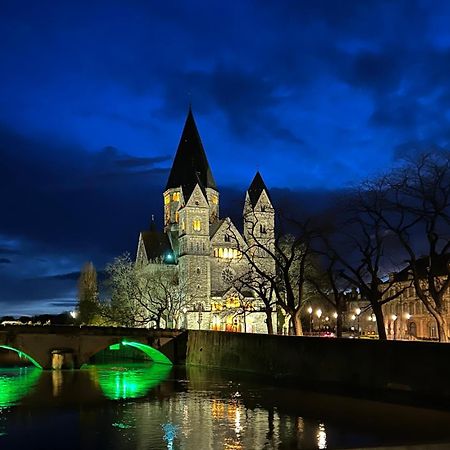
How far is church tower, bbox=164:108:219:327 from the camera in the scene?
101125 mm

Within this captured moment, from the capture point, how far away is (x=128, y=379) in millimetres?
50469

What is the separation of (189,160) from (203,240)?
14434 millimetres

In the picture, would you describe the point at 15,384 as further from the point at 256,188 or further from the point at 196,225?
the point at 256,188

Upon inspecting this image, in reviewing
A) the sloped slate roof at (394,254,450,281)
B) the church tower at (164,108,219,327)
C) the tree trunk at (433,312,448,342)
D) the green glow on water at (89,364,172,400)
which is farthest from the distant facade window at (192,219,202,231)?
the tree trunk at (433,312,448,342)

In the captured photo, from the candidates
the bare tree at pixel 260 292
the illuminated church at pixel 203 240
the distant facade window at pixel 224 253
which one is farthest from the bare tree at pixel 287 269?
the distant facade window at pixel 224 253

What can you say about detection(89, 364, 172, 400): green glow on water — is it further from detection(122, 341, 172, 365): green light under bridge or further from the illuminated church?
the illuminated church

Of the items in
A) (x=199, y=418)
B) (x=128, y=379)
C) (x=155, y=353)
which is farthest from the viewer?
(x=155, y=353)

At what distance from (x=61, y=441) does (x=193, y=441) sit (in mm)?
5078

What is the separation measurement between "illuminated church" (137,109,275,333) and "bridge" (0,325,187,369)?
32.1 metres

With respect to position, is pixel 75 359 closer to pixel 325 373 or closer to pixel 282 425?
pixel 325 373

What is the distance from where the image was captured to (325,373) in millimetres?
40281

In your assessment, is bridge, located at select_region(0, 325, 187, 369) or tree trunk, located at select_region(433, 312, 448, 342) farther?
→ bridge, located at select_region(0, 325, 187, 369)

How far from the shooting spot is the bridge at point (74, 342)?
184 ft

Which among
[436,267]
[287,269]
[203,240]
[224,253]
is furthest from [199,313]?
[436,267]
